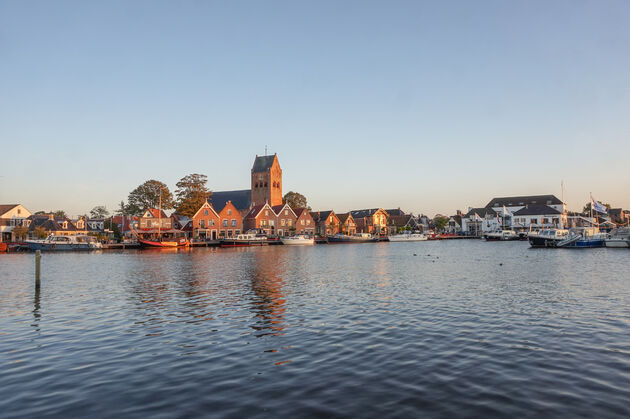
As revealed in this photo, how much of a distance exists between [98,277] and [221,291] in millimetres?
14814

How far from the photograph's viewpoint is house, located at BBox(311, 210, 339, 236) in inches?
5738

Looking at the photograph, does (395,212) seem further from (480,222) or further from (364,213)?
(480,222)

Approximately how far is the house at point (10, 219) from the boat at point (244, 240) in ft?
180

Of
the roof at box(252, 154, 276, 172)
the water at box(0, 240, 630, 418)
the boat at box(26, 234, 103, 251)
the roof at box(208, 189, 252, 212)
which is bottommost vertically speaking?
the water at box(0, 240, 630, 418)

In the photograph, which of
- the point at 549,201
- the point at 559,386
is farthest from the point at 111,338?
the point at 549,201

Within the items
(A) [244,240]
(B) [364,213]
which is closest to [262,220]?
(A) [244,240]

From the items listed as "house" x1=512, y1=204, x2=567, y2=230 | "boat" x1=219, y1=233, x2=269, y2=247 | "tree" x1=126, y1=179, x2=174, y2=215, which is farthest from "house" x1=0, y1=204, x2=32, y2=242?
"house" x1=512, y1=204, x2=567, y2=230

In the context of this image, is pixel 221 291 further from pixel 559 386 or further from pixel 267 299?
pixel 559 386

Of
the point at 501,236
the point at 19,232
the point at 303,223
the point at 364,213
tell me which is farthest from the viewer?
the point at 364,213

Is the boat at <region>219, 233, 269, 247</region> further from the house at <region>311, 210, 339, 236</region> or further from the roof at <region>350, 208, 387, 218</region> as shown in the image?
the roof at <region>350, 208, 387, 218</region>

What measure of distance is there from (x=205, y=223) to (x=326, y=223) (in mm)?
47835

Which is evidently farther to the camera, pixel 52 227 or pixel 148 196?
pixel 148 196

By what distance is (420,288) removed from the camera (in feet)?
88.0

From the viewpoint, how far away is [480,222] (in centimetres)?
17188
